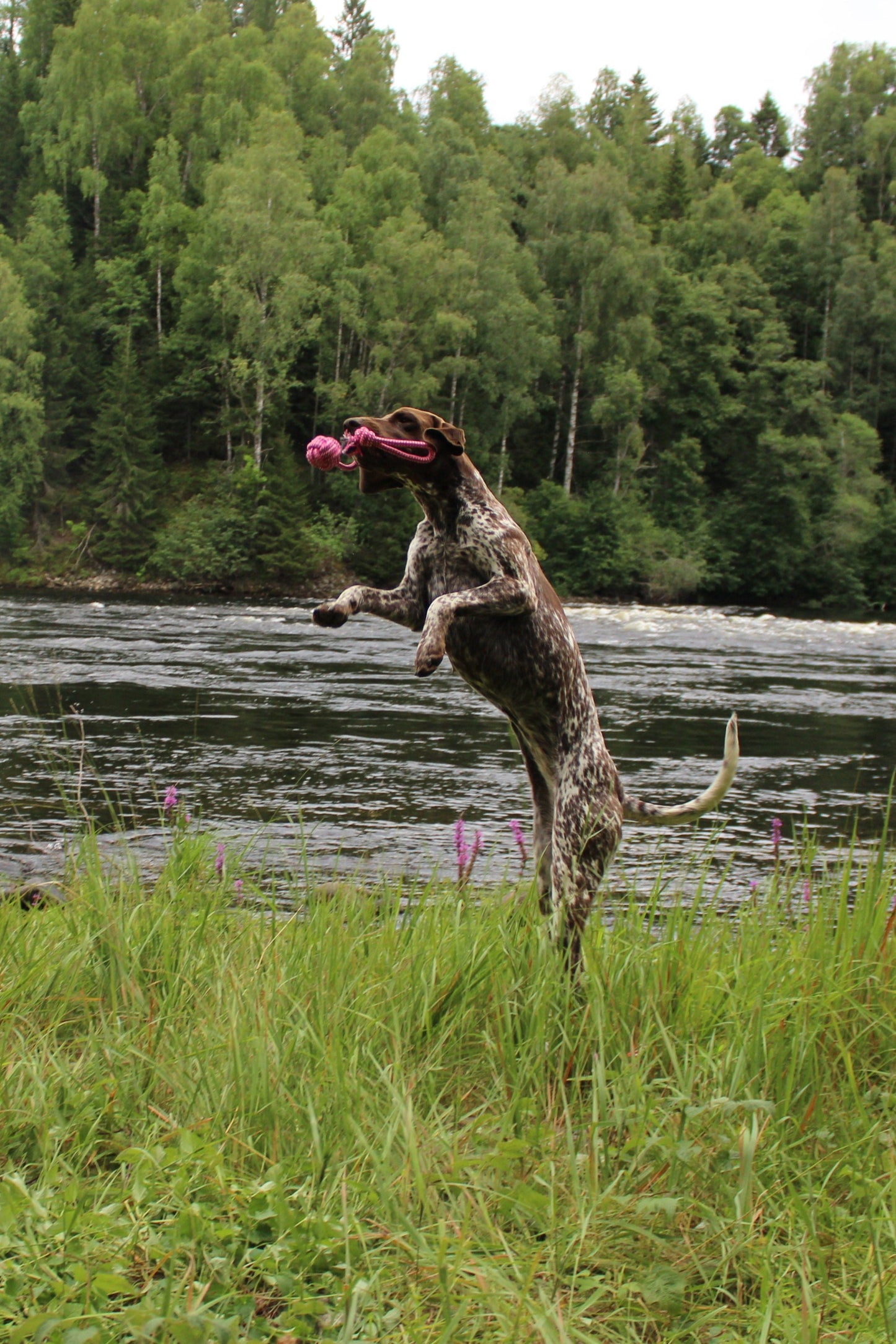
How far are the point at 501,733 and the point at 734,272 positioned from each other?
56.5 metres

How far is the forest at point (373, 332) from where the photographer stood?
4569cm

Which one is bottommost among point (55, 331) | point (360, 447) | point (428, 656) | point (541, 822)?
point (541, 822)

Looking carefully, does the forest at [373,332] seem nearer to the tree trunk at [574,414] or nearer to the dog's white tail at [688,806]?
the tree trunk at [574,414]

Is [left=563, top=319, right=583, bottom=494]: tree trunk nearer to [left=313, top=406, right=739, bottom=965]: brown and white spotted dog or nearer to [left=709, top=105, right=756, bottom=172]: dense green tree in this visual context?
[left=313, top=406, right=739, bottom=965]: brown and white spotted dog

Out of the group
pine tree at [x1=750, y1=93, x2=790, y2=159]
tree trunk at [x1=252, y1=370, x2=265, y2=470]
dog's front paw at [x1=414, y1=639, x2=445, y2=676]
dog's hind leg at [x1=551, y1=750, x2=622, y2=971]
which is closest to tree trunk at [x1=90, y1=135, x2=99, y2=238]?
tree trunk at [x1=252, y1=370, x2=265, y2=470]

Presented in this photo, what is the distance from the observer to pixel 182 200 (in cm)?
5712

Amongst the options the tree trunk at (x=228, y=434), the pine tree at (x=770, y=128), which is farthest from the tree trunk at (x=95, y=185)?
the pine tree at (x=770, y=128)

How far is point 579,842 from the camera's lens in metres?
3.34

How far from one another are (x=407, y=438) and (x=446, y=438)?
0.39ft

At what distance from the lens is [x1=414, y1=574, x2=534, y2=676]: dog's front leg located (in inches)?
113

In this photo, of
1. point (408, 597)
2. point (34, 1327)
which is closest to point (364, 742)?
point (408, 597)

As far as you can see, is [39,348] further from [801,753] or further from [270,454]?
[801,753]

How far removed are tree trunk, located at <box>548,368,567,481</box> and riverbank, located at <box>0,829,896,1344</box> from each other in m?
53.1

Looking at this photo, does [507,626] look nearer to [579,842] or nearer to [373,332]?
[579,842]
